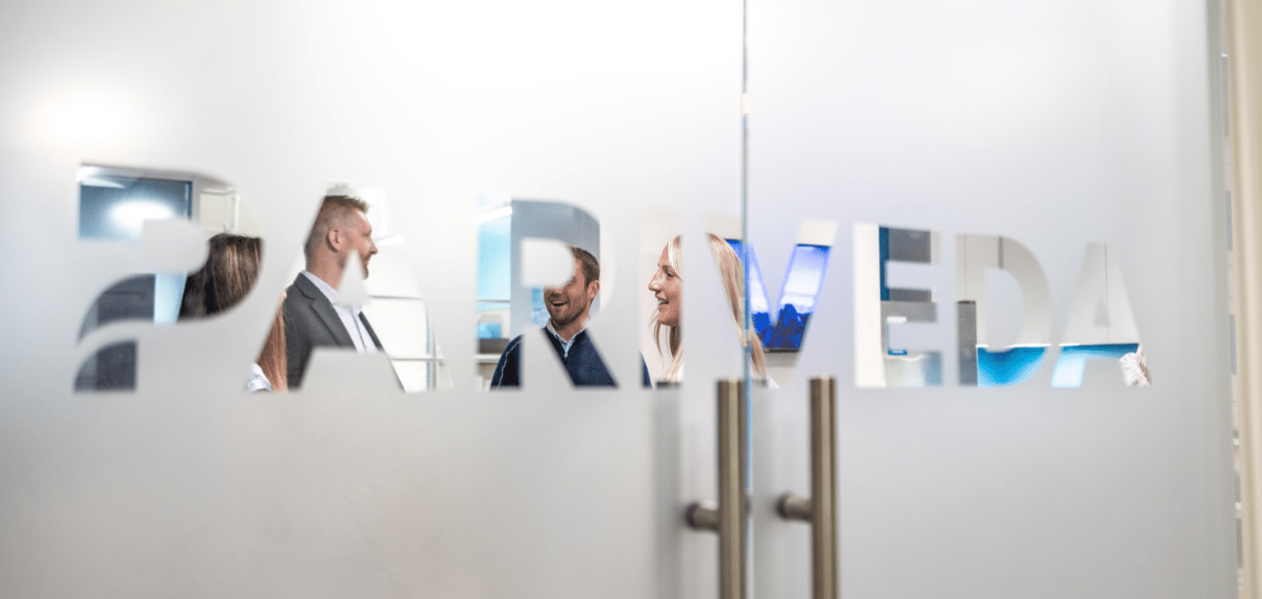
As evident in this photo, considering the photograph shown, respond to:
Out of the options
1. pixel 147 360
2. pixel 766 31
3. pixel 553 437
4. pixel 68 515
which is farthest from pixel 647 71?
pixel 68 515

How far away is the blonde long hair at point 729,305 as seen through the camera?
1.00 metres

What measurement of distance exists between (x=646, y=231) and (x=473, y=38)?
0.29m

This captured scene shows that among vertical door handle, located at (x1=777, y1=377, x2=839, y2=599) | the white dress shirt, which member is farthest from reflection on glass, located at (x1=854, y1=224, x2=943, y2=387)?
the white dress shirt

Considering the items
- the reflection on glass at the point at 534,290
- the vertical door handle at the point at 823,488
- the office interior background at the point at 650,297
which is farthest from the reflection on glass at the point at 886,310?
the reflection on glass at the point at 534,290

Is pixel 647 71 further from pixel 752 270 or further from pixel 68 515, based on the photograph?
pixel 68 515

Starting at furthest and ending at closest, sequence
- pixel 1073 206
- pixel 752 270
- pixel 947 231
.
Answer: pixel 1073 206 → pixel 947 231 → pixel 752 270

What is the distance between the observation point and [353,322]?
857mm

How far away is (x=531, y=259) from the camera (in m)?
0.92

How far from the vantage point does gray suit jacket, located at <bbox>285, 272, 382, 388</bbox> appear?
2.72 ft

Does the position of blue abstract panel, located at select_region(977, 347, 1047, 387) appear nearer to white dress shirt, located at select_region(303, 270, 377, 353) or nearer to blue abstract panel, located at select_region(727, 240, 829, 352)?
blue abstract panel, located at select_region(727, 240, 829, 352)

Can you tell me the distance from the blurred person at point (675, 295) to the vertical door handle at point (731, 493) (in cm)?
7

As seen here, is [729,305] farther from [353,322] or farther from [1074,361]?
[1074,361]

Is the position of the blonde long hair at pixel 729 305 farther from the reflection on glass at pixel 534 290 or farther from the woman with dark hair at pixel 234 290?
the woman with dark hair at pixel 234 290

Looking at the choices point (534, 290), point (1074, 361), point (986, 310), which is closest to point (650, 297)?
→ point (534, 290)
